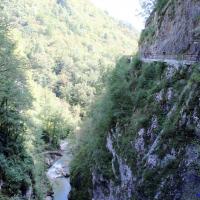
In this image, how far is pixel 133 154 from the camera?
25.9 meters

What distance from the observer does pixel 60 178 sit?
55031 millimetres

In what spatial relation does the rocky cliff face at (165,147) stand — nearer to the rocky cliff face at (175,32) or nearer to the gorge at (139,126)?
the gorge at (139,126)

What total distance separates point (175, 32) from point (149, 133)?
375 inches

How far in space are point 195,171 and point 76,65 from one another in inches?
6708

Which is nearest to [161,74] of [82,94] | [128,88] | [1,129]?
[128,88]

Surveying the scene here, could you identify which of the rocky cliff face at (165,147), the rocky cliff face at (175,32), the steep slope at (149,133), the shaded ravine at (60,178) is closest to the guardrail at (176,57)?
the rocky cliff face at (175,32)

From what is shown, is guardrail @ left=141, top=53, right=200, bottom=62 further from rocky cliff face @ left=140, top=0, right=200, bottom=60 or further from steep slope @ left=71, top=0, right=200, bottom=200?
steep slope @ left=71, top=0, right=200, bottom=200

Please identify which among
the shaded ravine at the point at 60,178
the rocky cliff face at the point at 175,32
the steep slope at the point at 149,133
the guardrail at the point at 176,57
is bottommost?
the shaded ravine at the point at 60,178

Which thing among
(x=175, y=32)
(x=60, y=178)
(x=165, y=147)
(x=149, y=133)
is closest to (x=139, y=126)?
(x=149, y=133)

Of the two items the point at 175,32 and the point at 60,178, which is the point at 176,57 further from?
the point at 60,178

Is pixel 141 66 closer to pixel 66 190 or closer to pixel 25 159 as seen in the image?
pixel 25 159

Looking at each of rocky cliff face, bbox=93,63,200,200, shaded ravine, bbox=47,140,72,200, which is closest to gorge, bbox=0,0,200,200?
rocky cliff face, bbox=93,63,200,200

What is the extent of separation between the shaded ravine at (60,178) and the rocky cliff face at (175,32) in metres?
20.4

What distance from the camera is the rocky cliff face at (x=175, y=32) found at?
85.0 ft
